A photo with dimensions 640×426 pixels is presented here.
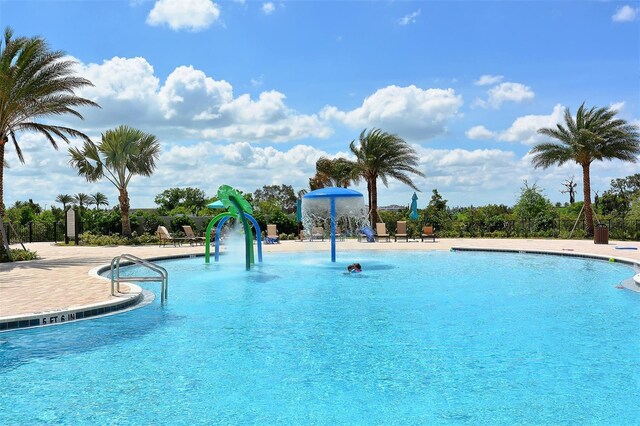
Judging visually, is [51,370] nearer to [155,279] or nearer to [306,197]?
[155,279]

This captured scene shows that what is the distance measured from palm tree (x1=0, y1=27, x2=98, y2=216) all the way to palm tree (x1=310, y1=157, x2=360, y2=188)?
1935cm

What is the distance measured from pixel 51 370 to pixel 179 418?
7.94 feet

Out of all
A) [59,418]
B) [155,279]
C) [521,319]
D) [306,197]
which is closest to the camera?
[59,418]

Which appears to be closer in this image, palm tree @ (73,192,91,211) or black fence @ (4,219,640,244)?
black fence @ (4,219,640,244)

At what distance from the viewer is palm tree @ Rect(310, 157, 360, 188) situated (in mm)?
36844

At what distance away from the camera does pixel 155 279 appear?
1032 cm

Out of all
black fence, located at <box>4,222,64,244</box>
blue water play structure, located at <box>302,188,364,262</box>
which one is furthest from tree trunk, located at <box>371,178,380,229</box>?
black fence, located at <box>4,222,64,244</box>

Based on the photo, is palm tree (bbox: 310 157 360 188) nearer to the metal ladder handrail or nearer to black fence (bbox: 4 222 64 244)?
black fence (bbox: 4 222 64 244)

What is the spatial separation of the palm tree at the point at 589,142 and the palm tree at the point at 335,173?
12656mm

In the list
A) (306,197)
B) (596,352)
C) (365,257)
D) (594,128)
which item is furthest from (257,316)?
(594,128)

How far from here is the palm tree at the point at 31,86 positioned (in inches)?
722

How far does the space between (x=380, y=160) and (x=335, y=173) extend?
7.52m

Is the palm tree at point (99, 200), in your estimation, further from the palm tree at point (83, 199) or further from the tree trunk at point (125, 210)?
the tree trunk at point (125, 210)

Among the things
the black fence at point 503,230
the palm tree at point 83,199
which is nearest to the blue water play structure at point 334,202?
the black fence at point 503,230
